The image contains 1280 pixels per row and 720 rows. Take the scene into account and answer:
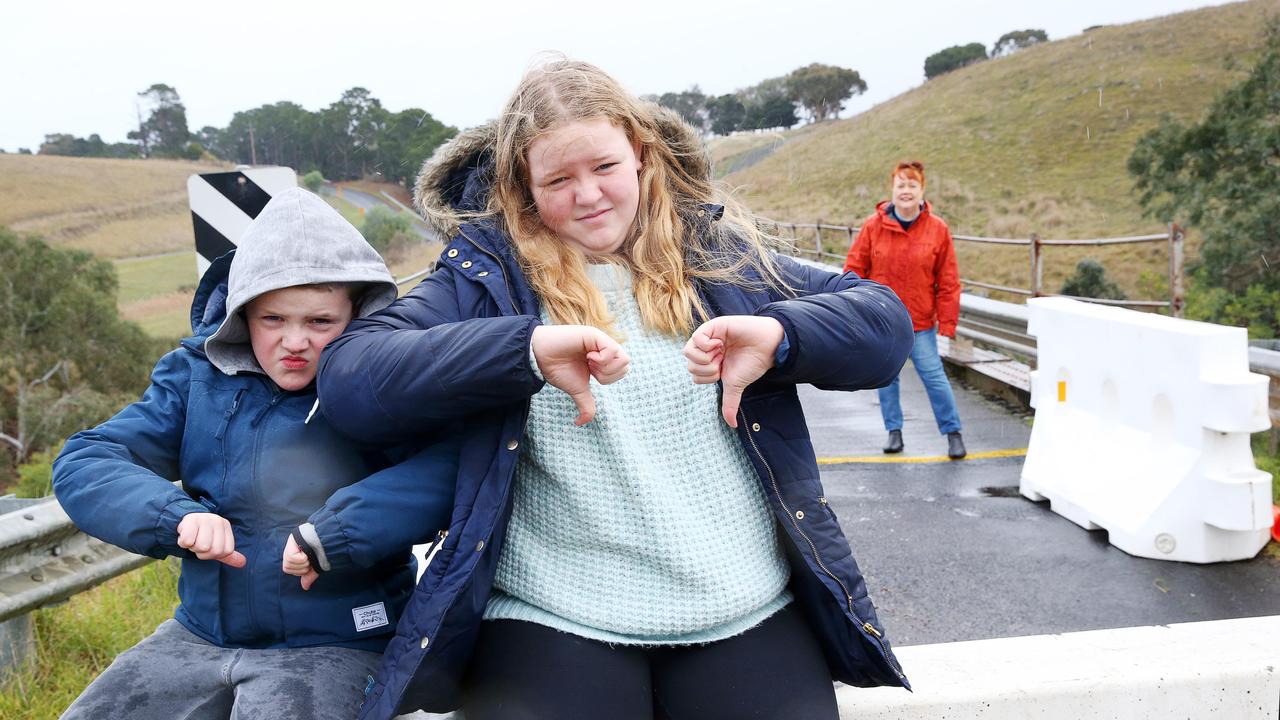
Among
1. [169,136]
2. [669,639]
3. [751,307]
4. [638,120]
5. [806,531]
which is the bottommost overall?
[669,639]

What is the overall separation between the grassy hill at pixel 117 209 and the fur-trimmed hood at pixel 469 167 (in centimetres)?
1274

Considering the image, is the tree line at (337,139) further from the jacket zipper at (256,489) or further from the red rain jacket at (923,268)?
the red rain jacket at (923,268)

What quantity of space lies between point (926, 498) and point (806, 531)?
4639 millimetres

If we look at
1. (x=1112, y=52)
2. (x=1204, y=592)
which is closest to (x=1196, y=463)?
(x=1204, y=592)

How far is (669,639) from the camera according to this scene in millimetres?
1988

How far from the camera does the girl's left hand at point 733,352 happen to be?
6.17ft

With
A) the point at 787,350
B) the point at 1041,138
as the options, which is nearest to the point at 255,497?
the point at 787,350

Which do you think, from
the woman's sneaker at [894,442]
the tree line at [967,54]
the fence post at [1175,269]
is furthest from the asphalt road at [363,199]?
the tree line at [967,54]

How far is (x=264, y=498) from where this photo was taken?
6.86ft

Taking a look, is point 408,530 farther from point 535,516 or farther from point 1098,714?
point 1098,714

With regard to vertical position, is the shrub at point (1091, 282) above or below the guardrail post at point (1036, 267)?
below

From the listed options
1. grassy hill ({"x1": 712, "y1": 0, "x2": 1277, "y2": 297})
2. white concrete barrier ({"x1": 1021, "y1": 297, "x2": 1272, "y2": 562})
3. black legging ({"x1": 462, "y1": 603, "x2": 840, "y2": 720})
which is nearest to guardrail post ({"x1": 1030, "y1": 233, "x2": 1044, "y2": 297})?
white concrete barrier ({"x1": 1021, "y1": 297, "x2": 1272, "y2": 562})

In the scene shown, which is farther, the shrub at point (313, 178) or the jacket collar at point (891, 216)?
the jacket collar at point (891, 216)

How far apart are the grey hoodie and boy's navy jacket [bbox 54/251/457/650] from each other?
7 cm
